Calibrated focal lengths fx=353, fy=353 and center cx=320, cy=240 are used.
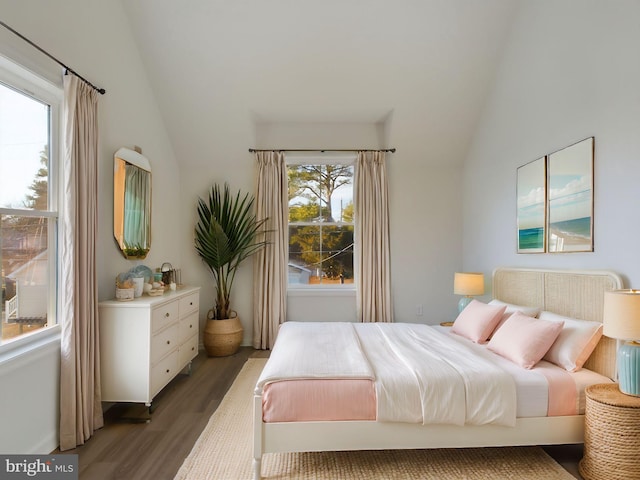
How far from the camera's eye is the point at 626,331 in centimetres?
182

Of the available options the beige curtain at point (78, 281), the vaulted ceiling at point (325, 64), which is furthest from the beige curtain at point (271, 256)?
the beige curtain at point (78, 281)

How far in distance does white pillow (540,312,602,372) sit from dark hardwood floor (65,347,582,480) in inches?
21.5

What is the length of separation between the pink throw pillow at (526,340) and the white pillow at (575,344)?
0.21ft

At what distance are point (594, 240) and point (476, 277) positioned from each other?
4.26 feet

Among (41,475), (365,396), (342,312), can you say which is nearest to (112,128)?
(41,475)

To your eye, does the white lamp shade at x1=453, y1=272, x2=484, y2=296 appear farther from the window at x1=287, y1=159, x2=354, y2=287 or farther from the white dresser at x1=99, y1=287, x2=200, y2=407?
the white dresser at x1=99, y1=287, x2=200, y2=407

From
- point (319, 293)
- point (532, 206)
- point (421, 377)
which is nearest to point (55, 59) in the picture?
point (421, 377)

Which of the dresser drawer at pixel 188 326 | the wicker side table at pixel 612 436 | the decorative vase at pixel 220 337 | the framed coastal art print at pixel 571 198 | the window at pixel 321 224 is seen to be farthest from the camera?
the window at pixel 321 224

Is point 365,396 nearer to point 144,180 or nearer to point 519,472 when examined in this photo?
point 519,472

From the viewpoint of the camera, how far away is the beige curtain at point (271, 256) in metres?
4.29

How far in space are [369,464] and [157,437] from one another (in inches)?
53.7

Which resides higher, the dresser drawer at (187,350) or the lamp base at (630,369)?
the lamp base at (630,369)

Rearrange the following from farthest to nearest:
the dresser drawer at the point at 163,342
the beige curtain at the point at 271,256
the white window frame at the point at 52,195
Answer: the beige curtain at the point at 271,256
the dresser drawer at the point at 163,342
the white window frame at the point at 52,195

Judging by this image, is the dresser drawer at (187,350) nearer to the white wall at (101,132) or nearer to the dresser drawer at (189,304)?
the dresser drawer at (189,304)
